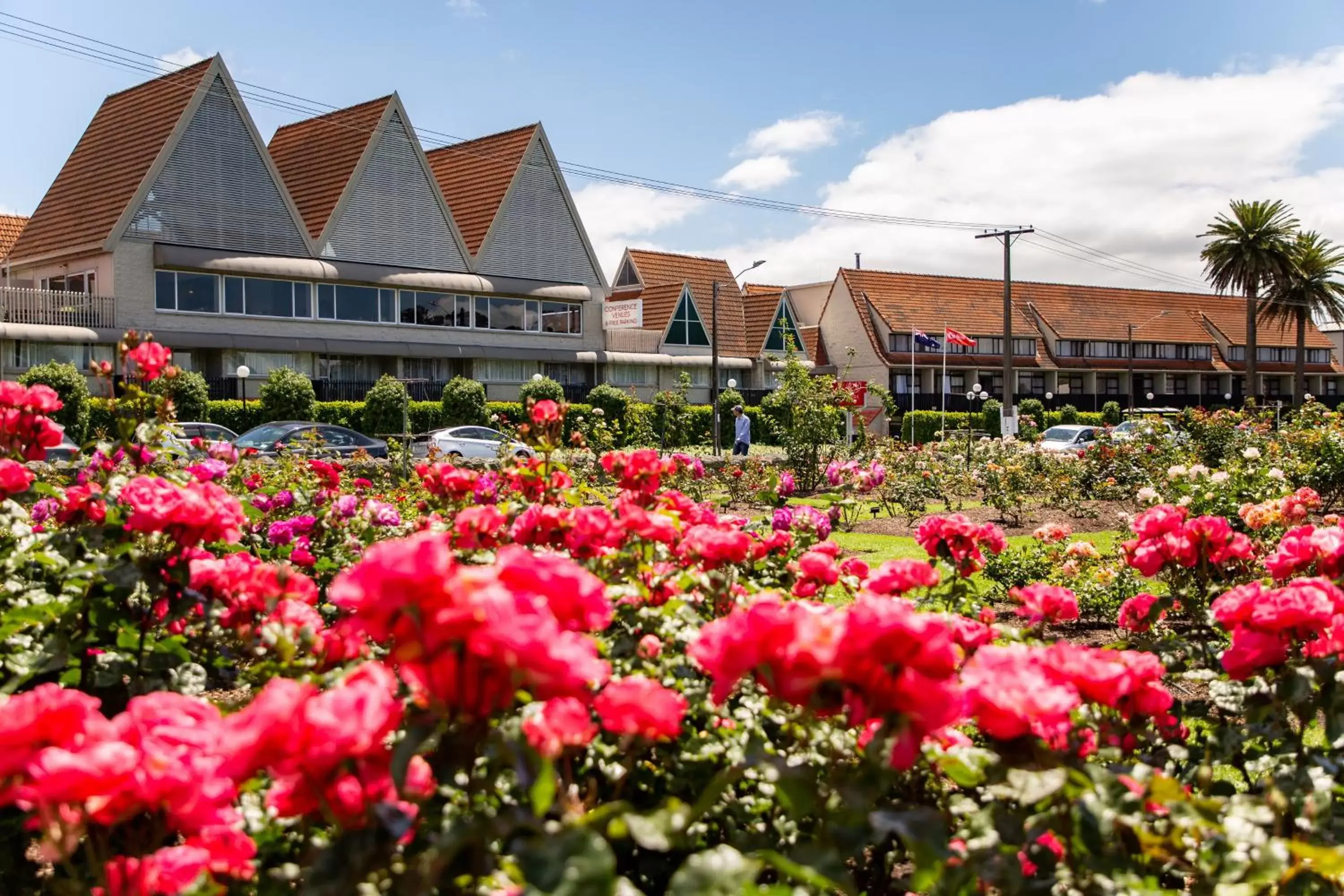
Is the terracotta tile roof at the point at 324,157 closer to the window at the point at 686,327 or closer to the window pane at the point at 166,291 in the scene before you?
the window pane at the point at 166,291

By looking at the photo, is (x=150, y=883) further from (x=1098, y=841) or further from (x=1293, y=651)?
(x=1293, y=651)

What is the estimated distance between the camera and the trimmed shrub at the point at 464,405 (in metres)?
37.3

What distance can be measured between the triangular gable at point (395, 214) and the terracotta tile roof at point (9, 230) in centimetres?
1209

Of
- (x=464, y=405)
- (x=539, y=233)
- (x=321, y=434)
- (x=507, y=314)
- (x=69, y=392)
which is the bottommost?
(x=321, y=434)

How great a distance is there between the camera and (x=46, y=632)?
3.70 meters

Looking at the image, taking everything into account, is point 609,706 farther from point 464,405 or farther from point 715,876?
point 464,405

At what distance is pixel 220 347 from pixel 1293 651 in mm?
37628

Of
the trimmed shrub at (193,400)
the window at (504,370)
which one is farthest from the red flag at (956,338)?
the trimmed shrub at (193,400)

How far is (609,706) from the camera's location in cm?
205

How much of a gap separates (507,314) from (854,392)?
2652 centimetres

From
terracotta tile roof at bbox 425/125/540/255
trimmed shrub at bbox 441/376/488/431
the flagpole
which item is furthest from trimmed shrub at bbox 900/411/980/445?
trimmed shrub at bbox 441/376/488/431

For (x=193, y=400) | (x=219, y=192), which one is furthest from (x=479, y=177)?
(x=193, y=400)

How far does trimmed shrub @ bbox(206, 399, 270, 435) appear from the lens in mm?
34125

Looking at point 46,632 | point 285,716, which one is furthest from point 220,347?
point 285,716
